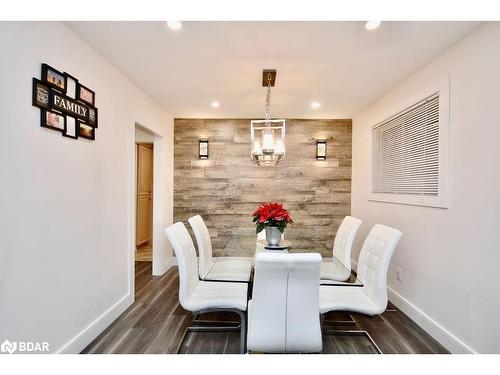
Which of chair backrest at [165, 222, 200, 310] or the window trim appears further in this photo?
the window trim

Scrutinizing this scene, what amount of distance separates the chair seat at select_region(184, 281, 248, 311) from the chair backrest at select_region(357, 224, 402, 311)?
1015mm

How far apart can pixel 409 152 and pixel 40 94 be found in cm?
336

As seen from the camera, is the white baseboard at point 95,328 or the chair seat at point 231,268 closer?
the white baseboard at point 95,328

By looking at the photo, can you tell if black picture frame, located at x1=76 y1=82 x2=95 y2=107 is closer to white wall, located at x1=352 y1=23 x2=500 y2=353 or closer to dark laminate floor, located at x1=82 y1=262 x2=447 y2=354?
dark laminate floor, located at x1=82 y1=262 x2=447 y2=354

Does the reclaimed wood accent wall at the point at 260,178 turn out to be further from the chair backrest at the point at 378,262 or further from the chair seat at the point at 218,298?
the chair seat at the point at 218,298

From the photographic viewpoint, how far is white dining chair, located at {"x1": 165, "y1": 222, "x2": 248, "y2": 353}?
2039 mm

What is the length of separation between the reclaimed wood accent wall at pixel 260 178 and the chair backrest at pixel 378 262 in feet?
7.07

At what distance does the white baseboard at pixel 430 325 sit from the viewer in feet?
6.81

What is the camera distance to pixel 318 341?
1591 millimetres

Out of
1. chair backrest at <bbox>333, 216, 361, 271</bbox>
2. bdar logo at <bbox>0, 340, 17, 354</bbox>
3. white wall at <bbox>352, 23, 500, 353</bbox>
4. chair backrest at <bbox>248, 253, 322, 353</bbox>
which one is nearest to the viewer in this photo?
chair backrest at <bbox>248, 253, 322, 353</bbox>

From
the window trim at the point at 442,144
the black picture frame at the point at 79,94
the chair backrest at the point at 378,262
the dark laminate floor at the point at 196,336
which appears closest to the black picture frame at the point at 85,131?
the black picture frame at the point at 79,94

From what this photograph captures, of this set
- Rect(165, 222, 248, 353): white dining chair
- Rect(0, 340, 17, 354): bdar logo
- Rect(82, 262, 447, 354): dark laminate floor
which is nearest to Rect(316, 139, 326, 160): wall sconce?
Rect(82, 262, 447, 354): dark laminate floor
